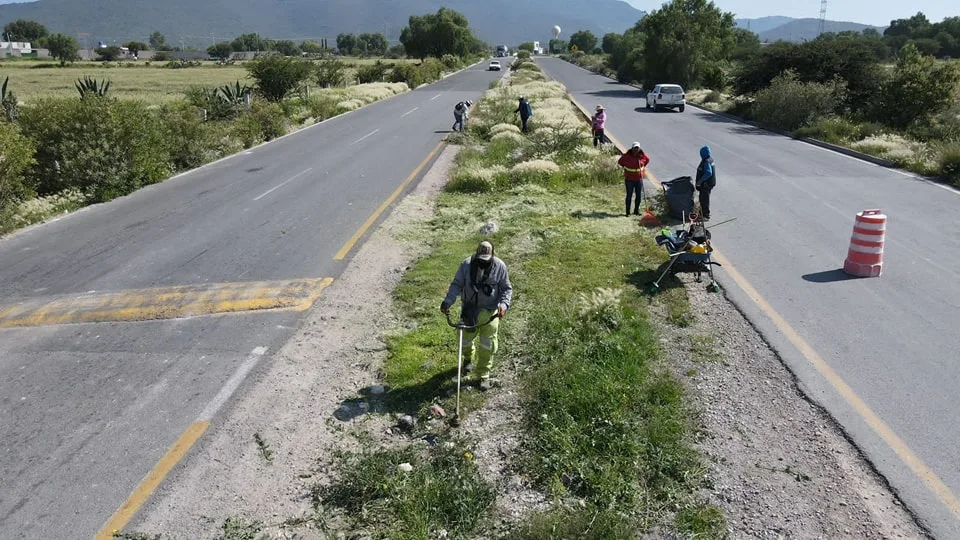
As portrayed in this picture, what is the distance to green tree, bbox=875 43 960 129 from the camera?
84.5ft

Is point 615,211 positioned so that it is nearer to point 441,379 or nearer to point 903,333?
point 903,333

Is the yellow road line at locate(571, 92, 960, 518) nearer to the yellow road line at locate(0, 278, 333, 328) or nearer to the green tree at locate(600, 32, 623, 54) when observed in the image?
the yellow road line at locate(0, 278, 333, 328)

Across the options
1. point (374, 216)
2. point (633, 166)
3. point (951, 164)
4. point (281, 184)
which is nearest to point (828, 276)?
point (633, 166)

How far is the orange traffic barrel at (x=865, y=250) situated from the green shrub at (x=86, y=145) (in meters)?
15.8

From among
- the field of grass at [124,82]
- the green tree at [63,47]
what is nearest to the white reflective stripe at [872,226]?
the field of grass at [124,82]

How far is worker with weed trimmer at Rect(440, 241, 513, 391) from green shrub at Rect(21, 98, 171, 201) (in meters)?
13.0

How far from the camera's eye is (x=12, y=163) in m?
14.3

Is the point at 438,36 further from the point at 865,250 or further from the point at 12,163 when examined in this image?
the point at 865,250

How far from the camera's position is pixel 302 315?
29.5 feet

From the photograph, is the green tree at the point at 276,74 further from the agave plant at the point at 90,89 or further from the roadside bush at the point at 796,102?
the roadside bush at the point at 796,102

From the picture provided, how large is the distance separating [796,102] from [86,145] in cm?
2673

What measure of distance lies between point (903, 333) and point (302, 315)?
736 centimetres

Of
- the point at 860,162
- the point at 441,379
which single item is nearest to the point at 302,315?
the point at 441,379

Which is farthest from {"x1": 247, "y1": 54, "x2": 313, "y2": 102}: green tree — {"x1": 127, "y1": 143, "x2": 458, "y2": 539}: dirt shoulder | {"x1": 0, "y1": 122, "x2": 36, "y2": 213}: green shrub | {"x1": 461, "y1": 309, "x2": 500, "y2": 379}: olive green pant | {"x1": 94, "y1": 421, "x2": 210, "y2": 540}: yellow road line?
{"x1": 94, "y1": 421, "x2": 210, "y2": 540}: yellow road line
